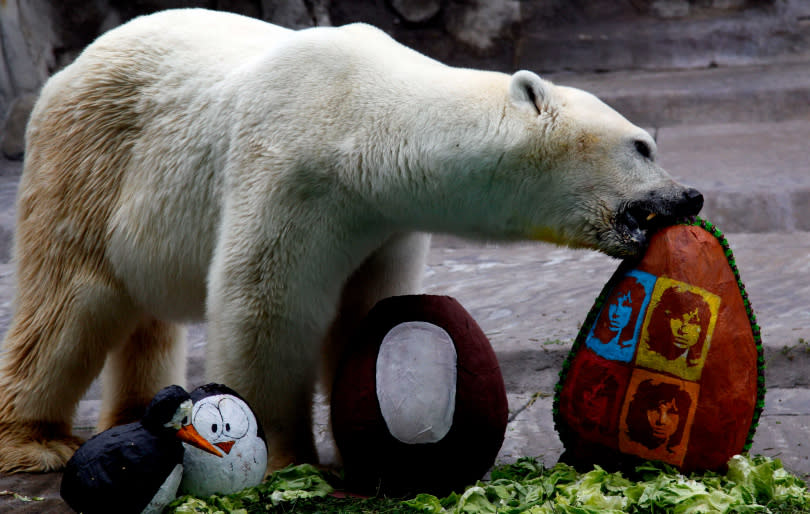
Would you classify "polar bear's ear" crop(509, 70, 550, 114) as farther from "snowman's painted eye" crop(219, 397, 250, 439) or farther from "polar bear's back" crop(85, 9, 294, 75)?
"snowman's painted eye" crop(219, 397, 250, 439)

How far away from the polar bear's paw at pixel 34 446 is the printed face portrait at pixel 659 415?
162 cm

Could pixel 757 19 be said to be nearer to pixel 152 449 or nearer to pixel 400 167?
pixel 400 167

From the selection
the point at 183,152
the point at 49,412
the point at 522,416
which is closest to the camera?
the point at 183,152

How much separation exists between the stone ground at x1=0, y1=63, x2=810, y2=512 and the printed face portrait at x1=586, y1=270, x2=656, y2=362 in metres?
0.30

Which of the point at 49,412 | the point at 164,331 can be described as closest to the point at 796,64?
the point at 164,331

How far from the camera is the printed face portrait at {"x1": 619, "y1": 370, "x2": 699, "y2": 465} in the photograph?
7.48 ft

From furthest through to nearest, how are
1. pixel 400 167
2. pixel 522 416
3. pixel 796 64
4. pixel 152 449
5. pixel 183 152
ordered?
pixel 796 64
pixel 522 416
pixel 183 152
pixel 400 167
pixel 152 449

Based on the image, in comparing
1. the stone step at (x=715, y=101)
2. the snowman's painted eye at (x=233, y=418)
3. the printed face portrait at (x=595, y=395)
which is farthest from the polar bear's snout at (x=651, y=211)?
the stone step at (x=715, y=101)

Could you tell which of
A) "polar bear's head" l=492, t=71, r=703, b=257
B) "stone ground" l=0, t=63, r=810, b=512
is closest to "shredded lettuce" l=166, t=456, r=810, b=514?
"stone ground" l=0, t=63, r=810, b=512

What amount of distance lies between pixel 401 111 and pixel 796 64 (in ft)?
21.6

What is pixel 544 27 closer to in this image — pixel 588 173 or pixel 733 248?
pixel 733 248

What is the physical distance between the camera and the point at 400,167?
231cm

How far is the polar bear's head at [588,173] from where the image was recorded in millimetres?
2270

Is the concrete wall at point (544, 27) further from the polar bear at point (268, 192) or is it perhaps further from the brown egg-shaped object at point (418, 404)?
the brown egg-shaped object at point (418, 404)
